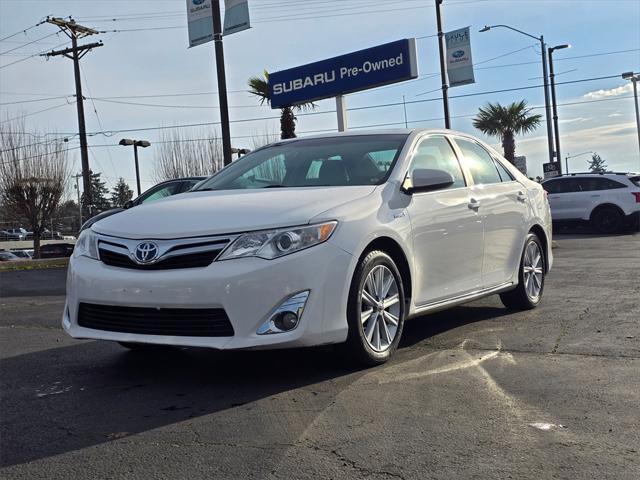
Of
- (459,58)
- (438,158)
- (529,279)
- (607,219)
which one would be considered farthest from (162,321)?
(459,58)

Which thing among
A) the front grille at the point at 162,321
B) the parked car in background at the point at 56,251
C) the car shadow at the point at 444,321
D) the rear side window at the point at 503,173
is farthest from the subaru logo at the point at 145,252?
the parked car in background at the point at 56,251

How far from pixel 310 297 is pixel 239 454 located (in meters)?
1.15

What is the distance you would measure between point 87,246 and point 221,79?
10931 millimetres

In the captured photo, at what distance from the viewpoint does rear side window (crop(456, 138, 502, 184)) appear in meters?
6.02

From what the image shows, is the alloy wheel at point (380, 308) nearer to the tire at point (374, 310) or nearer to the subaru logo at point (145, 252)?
the tire at point (374, 310)

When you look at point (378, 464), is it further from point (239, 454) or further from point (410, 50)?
point (410, 50)

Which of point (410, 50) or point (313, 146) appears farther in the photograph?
point (410, 50)

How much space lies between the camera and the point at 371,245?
451 cm

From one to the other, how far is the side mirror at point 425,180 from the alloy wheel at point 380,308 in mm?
712

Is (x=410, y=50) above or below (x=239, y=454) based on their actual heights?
above

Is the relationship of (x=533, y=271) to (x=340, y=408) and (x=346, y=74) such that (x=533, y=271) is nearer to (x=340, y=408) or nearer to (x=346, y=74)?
(x=340, y=408)

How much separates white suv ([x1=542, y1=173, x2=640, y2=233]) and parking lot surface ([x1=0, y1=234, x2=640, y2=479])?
1409 centimetres

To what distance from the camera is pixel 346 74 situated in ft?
55.9

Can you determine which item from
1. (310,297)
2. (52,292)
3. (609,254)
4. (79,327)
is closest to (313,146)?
(310,297)
